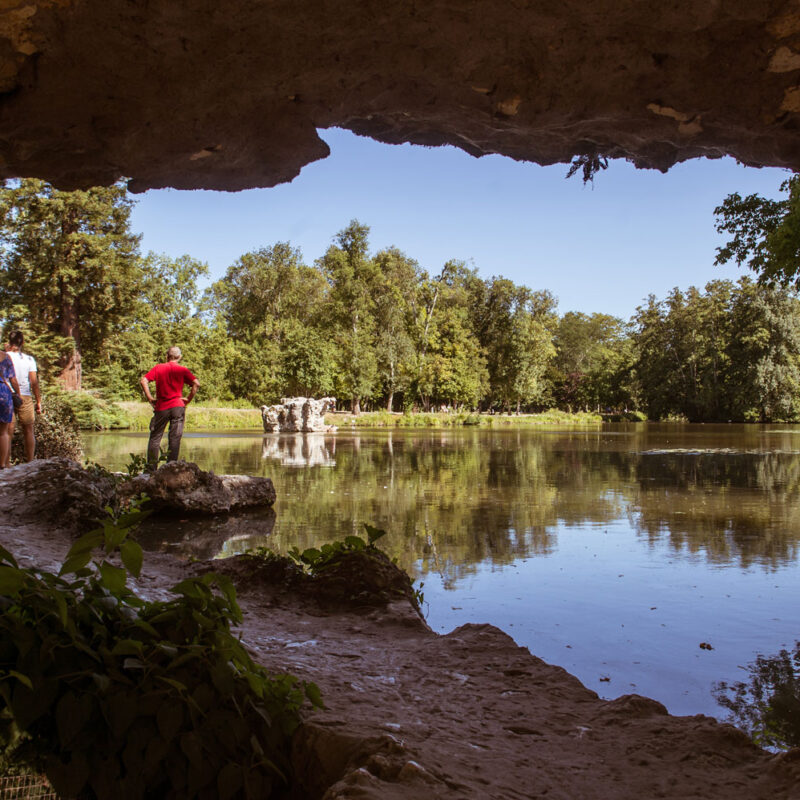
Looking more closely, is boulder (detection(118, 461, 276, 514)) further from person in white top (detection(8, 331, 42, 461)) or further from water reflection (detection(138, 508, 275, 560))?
person in white top (detection(8, 331, 42, 461))

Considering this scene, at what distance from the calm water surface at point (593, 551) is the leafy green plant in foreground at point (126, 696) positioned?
1707mm

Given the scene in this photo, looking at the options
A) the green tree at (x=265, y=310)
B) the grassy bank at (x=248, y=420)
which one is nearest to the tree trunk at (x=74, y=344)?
the grassy bank at (x=248, y=420)

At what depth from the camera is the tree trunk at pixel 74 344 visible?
29.0 metres

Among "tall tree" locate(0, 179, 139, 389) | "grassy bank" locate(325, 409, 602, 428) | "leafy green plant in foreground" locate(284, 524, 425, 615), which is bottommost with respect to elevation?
"grassy bank" locate(325, 409, 602, 428)

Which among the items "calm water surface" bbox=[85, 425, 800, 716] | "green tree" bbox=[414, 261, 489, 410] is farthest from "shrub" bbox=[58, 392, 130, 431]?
"green tree" bbox=[414, 261, 489, 410]

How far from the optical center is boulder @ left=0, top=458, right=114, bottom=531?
4992mm

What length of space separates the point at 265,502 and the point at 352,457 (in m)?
7.34

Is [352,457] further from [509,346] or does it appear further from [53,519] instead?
[509,346]

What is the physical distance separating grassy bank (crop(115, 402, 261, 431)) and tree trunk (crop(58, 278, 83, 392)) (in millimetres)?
3785

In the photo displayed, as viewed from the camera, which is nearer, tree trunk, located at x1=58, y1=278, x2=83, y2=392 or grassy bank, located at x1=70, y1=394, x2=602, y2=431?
tree trunk, located at x1=58, y1=278, x2=83, y2=392

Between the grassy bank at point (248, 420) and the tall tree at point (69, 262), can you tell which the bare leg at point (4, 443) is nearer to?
the grassy bank at point (248, 420)

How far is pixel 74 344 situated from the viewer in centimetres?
2838

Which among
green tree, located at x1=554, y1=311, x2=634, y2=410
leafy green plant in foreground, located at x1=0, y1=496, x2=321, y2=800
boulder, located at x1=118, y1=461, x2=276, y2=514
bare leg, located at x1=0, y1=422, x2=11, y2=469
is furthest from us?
green tree, located at x1=554, y1=311, x2=634, y2=410

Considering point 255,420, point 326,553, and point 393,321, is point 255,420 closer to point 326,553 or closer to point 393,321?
point 393,321
